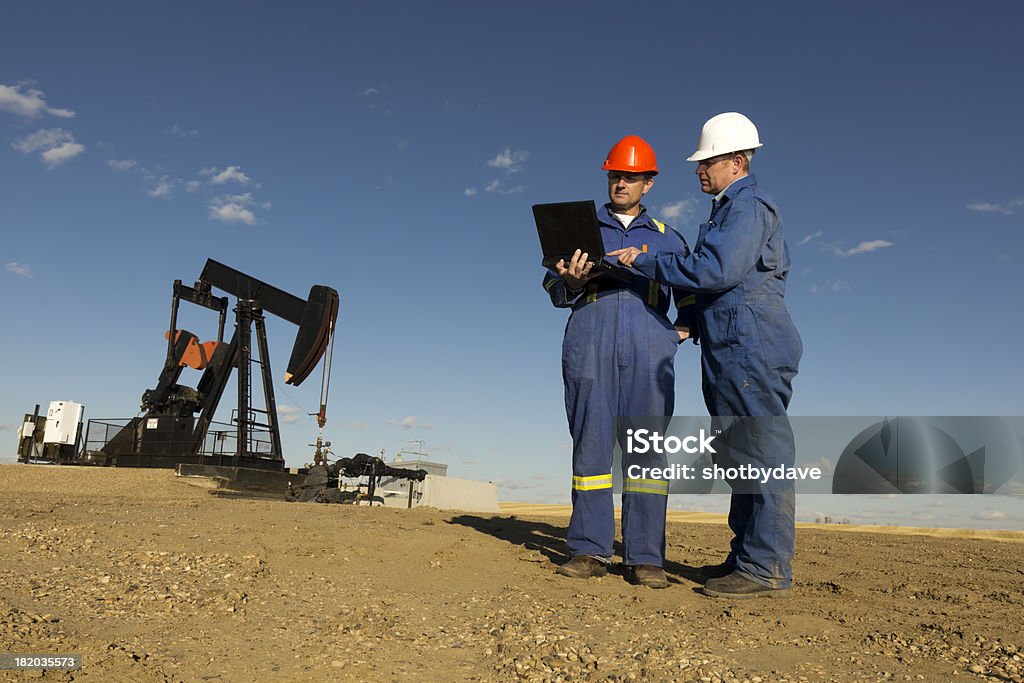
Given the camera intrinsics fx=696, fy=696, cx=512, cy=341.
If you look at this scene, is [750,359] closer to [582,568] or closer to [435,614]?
[582,568]

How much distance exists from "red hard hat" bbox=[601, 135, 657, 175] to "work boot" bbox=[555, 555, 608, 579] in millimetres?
2196

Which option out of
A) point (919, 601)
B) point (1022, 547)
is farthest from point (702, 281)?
point (1022, 547)

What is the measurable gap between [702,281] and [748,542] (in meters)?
1.25

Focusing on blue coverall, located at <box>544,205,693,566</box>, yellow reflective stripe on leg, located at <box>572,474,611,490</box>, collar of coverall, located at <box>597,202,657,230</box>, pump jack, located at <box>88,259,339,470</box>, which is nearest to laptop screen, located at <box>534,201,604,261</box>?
blue coverall, located at <box>544,205,693,566</box>

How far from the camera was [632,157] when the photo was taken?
405 cm

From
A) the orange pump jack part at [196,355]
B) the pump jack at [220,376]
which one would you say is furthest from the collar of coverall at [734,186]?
the orange pump jack part at [196,355]

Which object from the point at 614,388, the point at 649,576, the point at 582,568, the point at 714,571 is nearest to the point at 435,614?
the point at 582,568

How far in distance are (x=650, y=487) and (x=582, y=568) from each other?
56 centimetres

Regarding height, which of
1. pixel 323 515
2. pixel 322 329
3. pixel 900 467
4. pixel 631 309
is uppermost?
pixel 322 329

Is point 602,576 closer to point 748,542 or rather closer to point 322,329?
point 748,542

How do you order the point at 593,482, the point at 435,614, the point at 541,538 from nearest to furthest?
the point at 435,614
the point at 593,482
the point at 541,538

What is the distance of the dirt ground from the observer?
2068 mm

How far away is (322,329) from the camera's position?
52.1 feet

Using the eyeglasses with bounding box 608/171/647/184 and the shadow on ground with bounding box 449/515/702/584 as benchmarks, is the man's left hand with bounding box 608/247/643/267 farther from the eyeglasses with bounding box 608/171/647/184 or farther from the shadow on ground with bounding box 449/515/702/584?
the shadow on ground with bounding box 449/515/702/584
